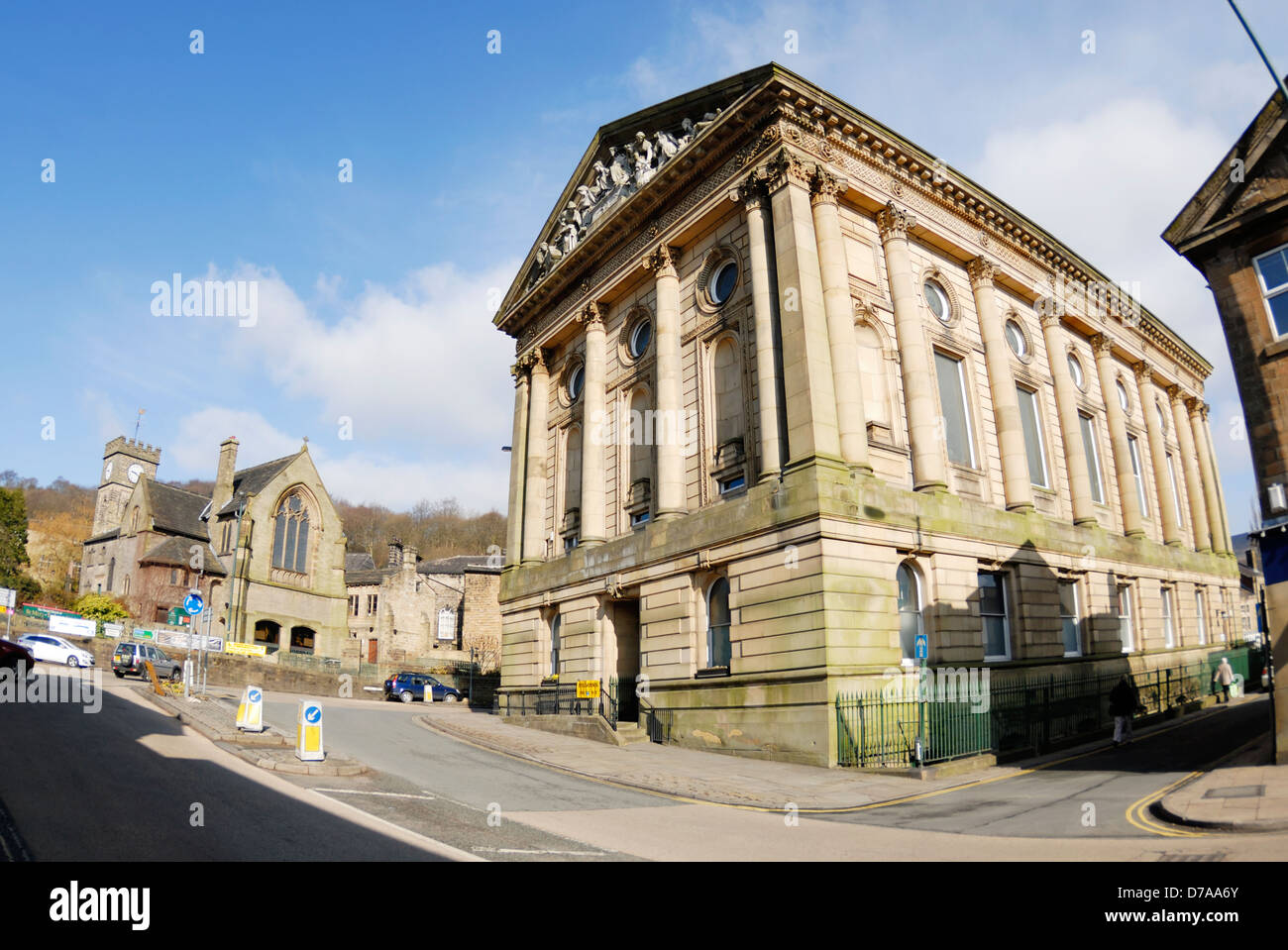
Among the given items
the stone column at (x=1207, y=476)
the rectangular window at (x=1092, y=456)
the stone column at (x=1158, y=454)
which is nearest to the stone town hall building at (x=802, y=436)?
the rectangular window at (x=1092, y=456)

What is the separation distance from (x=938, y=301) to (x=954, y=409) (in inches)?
158

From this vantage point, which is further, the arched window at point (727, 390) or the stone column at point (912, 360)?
the arched window at point (727, 390)

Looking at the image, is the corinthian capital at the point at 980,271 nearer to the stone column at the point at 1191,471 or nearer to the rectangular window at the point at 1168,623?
the rectangular window at the point at 1168,623

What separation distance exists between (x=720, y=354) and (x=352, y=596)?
2029 inches

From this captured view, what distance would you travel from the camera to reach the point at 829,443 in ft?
65.6

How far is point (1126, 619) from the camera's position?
2995 centimetres

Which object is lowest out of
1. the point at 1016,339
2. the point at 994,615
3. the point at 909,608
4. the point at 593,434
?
the point at 994,615

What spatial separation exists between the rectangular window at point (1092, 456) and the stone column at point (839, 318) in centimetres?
1518

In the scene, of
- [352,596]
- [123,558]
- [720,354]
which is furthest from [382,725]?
[352,596]

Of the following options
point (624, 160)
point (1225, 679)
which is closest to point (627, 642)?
point (624, 160)

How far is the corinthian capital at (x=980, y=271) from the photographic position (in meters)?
27.8

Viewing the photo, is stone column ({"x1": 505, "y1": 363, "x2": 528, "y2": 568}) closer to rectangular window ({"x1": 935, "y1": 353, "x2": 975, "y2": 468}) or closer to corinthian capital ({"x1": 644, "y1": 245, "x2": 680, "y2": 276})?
corinthian capital ({"x1": 644, "y1": 245, "x2": 680, "y2": 276})

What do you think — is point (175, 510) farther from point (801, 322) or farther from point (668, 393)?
point (801, 322)

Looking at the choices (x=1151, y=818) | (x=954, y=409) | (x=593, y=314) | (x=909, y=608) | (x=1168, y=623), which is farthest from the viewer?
(x=1168, y=623)
